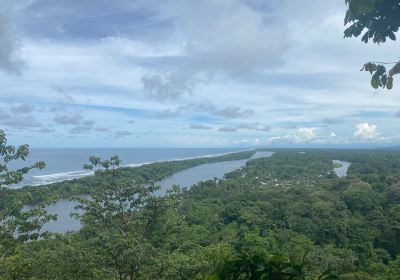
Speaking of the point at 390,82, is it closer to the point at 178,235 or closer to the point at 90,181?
the point at 178,235

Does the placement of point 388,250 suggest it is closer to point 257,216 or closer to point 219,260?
point 257,216

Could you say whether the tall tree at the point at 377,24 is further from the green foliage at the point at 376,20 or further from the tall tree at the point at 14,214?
the tall tree at the point at 14,214

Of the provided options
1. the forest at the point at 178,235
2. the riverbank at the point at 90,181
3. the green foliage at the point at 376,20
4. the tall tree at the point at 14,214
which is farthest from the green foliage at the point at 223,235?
Result: the green foliage at the point at 376,20

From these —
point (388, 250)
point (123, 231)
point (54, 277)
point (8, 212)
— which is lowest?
point (388, 250)

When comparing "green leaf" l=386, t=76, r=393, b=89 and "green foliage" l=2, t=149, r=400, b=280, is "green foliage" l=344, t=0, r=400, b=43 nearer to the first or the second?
"green leaf" l=386, t=76, r=393, b=89

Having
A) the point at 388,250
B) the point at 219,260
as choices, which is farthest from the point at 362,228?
the point at 219,260
